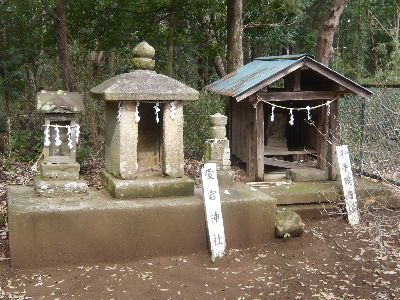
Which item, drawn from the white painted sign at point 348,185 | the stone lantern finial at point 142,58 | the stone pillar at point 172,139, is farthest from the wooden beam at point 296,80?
the stone lantern finial at point 142,58

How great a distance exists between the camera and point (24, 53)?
13.2 m

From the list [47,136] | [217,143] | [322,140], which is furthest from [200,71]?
[47,136]

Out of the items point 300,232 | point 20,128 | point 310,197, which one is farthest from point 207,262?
point 20,128

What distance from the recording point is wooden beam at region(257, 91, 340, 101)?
770cm

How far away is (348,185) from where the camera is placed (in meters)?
7.39

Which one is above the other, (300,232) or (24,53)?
(24,53)

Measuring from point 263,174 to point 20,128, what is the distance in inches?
250

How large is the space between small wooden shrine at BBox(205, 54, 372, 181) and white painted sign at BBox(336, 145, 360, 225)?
54 centimetres

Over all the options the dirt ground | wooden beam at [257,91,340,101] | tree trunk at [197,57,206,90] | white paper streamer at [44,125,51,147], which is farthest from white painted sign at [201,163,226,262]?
tree trunk at [197,57,206,90]

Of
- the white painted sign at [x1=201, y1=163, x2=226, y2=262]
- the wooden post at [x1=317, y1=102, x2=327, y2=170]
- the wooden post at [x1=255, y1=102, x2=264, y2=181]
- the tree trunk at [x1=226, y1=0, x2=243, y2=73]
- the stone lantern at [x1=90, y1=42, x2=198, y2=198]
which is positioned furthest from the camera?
the tree trunk at [x1=226, y1=0, x2=243, y2=73]

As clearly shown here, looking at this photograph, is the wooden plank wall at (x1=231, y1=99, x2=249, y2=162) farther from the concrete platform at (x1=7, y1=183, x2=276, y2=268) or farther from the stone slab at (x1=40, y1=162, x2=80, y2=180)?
the stone slab at (x1=40, y1=162, x2=80, y2=180)

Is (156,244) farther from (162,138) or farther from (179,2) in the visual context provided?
(179,2)

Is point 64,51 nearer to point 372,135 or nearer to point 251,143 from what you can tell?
point 251,143

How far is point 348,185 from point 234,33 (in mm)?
4683
